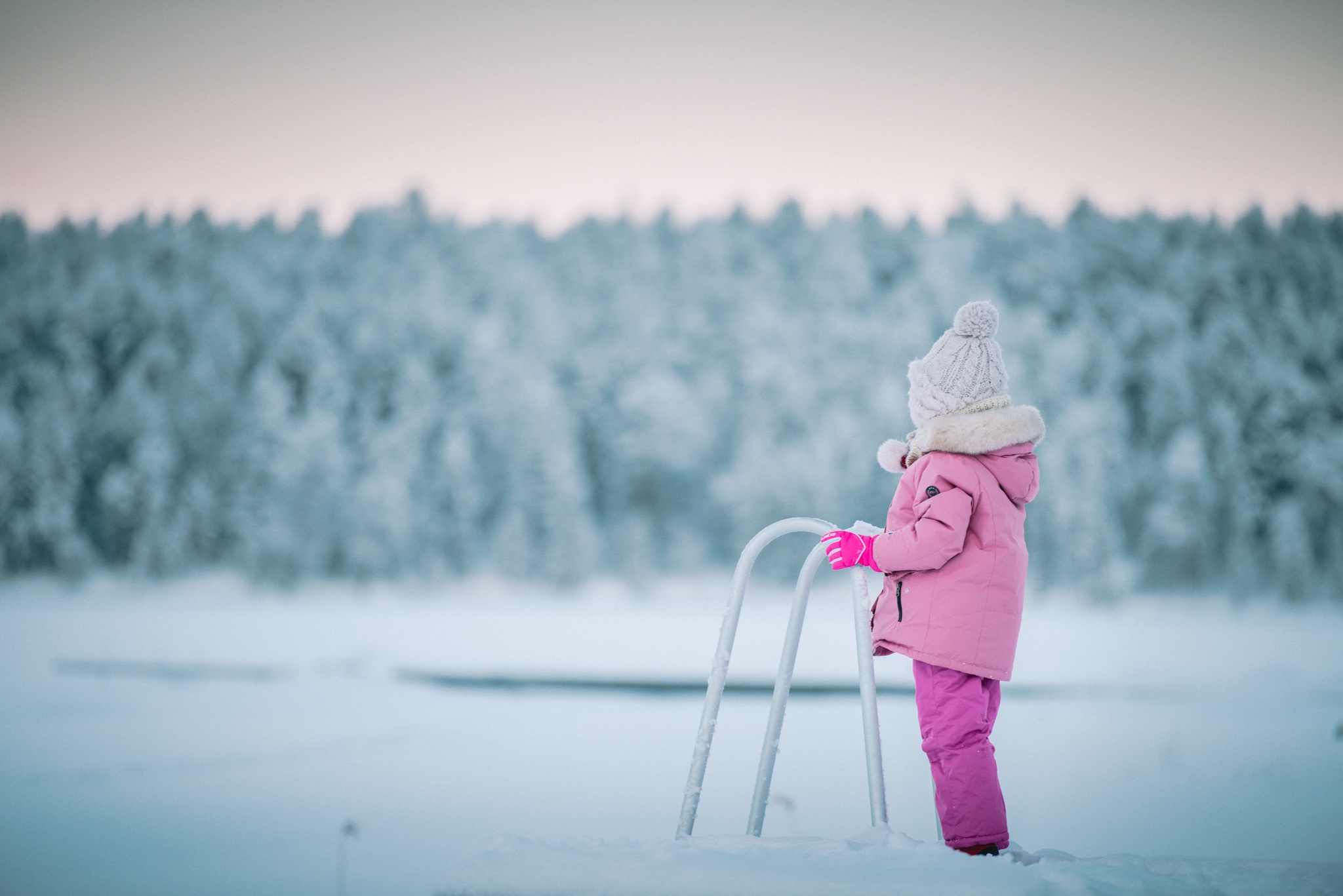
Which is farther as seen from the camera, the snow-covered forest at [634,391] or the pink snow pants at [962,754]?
the snow-covered forest at [634,391]

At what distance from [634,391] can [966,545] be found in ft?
115

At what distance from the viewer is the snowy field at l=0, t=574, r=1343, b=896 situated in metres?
1.88

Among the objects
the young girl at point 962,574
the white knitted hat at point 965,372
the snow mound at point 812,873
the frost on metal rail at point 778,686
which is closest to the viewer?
the snow mound at point 812,873

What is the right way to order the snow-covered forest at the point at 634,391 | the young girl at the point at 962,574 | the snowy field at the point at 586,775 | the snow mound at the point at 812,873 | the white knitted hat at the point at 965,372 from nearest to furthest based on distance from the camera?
the snow mound at the point at 812,873
the snowy field at the point at 586,775
the young girl at the point at 962,574
the white knitted hat at the point at 965,372
the snow-covered forest at the point at 634,391

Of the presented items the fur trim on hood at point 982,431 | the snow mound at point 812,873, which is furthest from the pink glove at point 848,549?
the snow mound at point 812,873

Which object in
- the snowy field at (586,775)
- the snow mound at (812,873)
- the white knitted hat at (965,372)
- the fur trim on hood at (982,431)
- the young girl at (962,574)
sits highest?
the white knitted hat at (965,372)

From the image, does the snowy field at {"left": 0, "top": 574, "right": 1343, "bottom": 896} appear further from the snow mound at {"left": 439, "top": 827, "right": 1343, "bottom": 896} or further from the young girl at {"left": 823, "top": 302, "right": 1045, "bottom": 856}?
the young girl at {"left": 823, "top": 302, "right": 1045, "bottom": 856}

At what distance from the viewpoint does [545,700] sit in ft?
34.6

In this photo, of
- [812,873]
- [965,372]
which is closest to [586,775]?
[965,372]

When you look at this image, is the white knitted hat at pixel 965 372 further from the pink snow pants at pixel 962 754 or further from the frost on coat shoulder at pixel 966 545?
the pink snow pants at pixel 962 754

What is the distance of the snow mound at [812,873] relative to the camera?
5.59ft

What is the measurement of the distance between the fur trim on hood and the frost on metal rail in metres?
0.32

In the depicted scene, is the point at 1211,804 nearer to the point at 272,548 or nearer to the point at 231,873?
the point at 231,873

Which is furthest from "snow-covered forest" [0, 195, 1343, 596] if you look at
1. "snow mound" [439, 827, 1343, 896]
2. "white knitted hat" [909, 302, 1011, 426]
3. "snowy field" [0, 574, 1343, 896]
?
"snow mound" [439, 827, 1343, 896]
